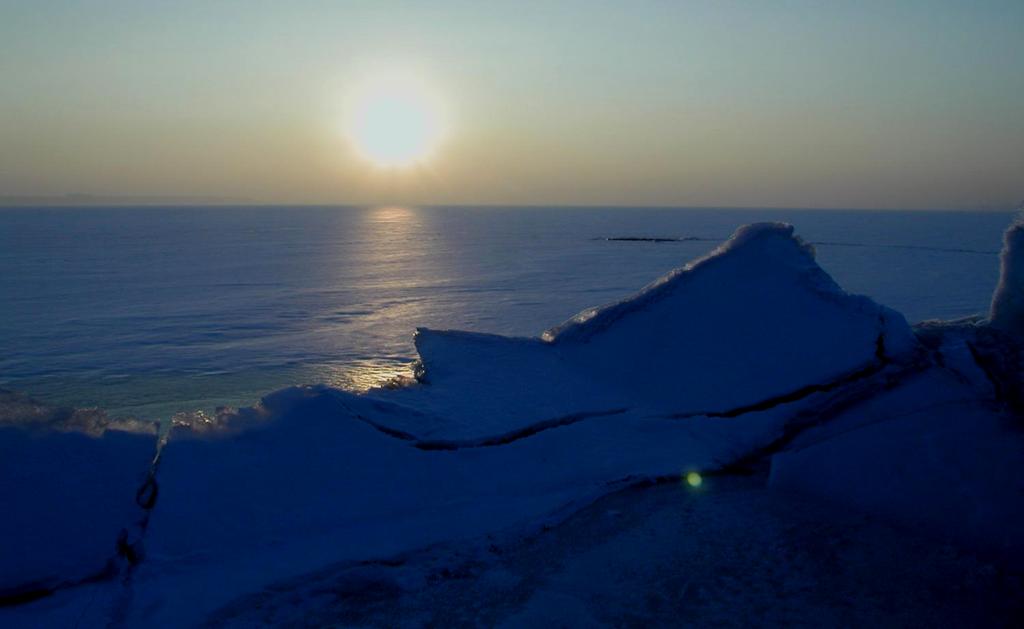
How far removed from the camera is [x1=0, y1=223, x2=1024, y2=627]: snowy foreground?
3.04m

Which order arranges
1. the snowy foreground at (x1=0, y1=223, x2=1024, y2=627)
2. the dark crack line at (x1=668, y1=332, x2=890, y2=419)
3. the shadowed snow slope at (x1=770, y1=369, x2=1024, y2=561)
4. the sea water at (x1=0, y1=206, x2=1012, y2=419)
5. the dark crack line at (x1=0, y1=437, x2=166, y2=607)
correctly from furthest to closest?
the sea water at (x1=0, y1=206, x2=1012, y2=419)
the dark crack line at (x1=668, y1=332, x2=890, y2=419)
the shadowed snow slope at (x1=770, y1=369, x2=1024, y2=561)
the snowy foreground at (x1=0, y1=223, x2=1024, y2=627)
the dark crack line at (x1=0, y1=437, x2=166, y2=607)

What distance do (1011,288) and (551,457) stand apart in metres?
2.85

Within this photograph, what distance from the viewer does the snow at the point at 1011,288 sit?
172 inches

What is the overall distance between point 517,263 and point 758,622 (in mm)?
17191

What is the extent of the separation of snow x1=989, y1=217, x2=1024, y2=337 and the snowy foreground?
0.01 meters

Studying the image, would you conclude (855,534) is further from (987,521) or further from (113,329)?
(113,329)

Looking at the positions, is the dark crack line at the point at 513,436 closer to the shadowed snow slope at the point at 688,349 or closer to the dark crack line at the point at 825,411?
the shadowed snow slope at the point at 688,349

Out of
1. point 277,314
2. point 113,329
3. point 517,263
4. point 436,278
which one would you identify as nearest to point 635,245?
point 517,263

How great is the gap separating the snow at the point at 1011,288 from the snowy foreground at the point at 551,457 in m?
0.01

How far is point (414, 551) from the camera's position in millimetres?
3254

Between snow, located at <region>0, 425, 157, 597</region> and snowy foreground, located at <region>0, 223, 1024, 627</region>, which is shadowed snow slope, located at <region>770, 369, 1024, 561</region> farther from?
snow, located at <region>0, 425, 157, 597</region>

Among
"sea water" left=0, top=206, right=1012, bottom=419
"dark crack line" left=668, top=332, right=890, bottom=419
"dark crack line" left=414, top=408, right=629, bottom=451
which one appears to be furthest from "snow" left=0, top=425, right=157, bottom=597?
"dark crack line" left=668, top=332, right=890, bottom=419

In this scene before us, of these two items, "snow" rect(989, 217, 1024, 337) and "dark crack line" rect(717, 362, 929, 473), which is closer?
"dark crack line" rect(717, 362, 929, 473)

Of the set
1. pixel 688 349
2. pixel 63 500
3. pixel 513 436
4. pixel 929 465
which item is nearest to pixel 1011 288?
pixel 929 465
